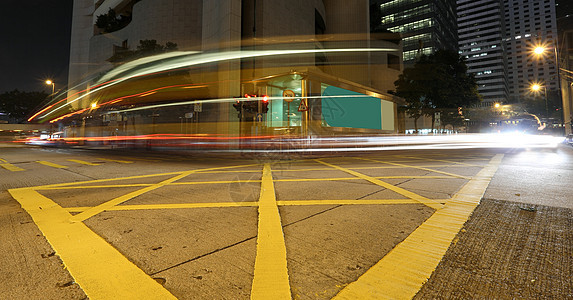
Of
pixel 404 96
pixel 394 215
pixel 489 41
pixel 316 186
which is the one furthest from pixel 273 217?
pixel 489 41

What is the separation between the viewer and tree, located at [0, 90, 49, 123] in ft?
183

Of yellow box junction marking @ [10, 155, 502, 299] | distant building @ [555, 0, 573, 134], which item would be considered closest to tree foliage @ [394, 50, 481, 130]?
distant building @ [555, 0, 573, 134]

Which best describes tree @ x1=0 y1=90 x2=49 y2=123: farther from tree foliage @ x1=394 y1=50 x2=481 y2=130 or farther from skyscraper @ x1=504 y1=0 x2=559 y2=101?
skyscraper @ x1=504 y1=0 x2=559 y2=101

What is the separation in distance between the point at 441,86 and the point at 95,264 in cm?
2988

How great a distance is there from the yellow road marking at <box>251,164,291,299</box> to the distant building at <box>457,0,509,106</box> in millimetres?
141748

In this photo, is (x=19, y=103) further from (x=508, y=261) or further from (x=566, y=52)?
(x=566, y=52)

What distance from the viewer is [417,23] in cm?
7238

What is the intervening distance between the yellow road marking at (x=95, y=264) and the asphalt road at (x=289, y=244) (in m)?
0.01

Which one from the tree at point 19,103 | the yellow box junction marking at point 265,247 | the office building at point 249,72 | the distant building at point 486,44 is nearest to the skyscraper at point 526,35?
the distant building at point 486,44

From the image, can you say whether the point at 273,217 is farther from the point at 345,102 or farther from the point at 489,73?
the point at 489,73

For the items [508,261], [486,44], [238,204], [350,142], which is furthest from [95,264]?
[486,44]

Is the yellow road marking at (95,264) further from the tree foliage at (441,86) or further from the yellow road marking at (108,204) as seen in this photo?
the tree foliage at (441,86)

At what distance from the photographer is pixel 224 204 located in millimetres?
3490

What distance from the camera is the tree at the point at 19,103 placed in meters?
55.9
